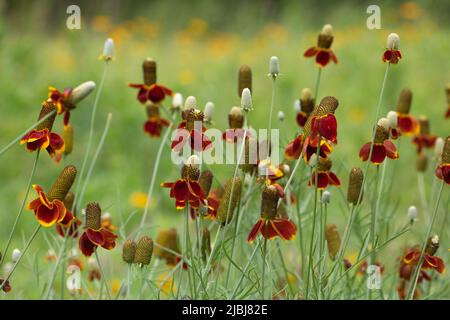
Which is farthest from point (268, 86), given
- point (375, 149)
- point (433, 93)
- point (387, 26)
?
point (375, 149)

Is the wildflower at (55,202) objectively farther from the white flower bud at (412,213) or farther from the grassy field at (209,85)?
the white flower bud at (412,213)

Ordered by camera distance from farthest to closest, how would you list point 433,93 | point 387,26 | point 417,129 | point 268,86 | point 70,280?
point 387,26, point 268,86, point 433,93, point 417,129, point 70,280

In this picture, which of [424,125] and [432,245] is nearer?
[432,245]

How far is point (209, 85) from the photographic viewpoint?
427 centimetres

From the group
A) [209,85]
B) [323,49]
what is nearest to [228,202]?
[323,49]

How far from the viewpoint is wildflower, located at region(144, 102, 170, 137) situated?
1668mm

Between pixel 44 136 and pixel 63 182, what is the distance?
0.08 metres

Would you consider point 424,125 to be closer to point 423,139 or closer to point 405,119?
point 423,139

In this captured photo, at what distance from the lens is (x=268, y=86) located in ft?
14.8

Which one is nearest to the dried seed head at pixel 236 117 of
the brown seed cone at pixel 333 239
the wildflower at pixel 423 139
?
the brown seed cone at pixel 333 239

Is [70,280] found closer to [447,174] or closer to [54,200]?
[54,200]
